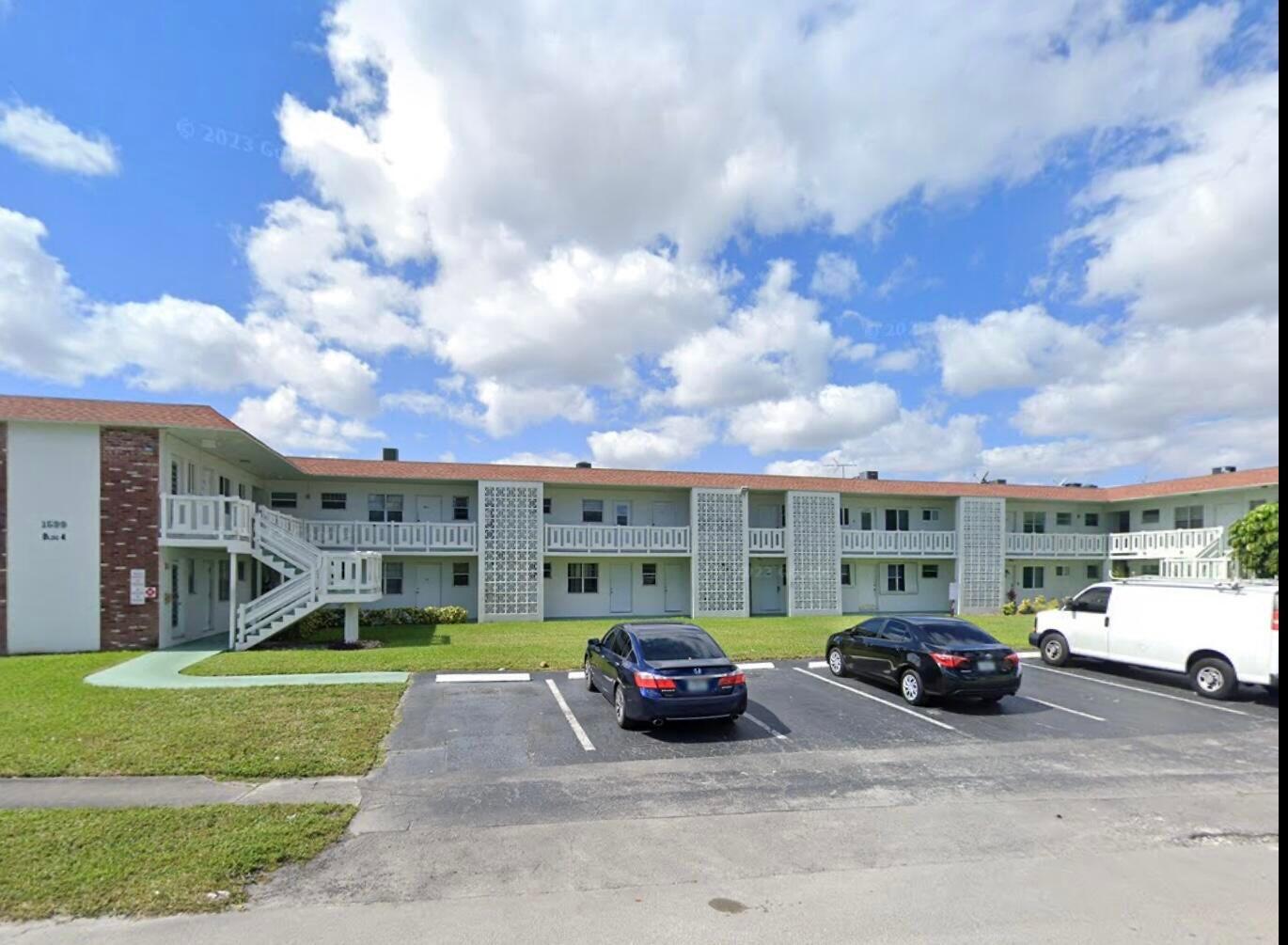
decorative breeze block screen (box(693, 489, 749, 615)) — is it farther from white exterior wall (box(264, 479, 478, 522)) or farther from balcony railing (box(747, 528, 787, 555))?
white exterior wall (box(264, 479, 478, 522))

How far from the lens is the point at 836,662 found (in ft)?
46.8

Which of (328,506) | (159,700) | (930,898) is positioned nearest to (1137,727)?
(930,898)

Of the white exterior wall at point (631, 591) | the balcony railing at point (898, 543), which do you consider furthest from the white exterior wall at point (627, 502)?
the balcony railing at point (898, 543)

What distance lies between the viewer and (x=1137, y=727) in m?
10.5

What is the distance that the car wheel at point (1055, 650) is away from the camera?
50.8 ft

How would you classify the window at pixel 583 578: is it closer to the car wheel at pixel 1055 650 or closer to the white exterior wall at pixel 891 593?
the white exterior wall at pixel 891 593

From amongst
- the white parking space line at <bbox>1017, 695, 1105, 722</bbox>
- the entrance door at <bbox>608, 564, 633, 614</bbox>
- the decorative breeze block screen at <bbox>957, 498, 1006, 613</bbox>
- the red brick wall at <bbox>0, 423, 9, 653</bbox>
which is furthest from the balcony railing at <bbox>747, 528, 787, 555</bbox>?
the red brick wall at <bbox>0, 423, 9, 653</bbox>

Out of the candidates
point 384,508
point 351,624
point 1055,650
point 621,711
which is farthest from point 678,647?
point 384,508

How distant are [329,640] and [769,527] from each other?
17211 mm

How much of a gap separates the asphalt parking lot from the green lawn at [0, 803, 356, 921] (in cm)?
189

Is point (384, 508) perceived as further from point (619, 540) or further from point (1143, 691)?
point (1143, 691)

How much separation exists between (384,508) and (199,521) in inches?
367

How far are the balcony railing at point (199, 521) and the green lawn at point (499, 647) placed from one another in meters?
3.14

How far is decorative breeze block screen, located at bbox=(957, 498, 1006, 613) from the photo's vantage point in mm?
30000
